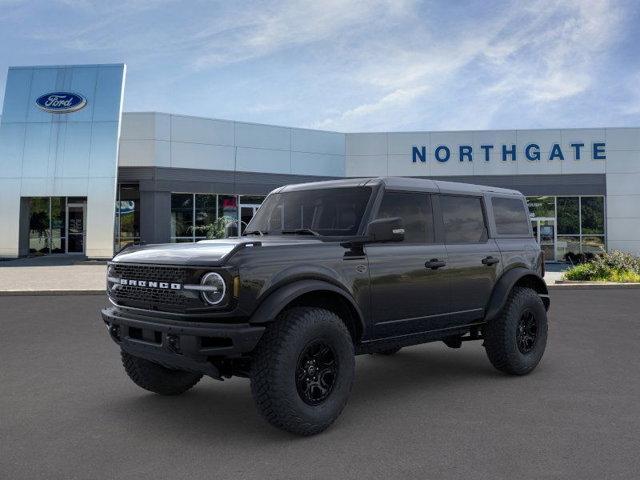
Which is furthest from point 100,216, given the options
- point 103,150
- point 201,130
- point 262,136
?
point 262,136

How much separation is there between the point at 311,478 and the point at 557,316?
855cm

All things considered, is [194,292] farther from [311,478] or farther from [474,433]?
[474,433]

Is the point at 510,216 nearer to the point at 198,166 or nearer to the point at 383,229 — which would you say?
the point at 383,229

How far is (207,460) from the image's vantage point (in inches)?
153

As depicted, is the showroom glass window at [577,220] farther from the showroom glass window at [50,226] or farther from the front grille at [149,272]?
the front grille at [149,272]

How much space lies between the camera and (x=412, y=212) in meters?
5.48

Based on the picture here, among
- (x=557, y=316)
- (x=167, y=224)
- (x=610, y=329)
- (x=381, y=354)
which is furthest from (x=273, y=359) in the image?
(x=167, y=224)

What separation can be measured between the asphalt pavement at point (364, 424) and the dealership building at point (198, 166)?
20300 mm

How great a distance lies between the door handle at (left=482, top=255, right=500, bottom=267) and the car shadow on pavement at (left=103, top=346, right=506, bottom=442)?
1.22 metres

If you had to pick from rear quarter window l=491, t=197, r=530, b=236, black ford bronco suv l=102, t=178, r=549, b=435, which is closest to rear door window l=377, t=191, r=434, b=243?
black ford bronco suv l=102, t=178, r=549, b=435

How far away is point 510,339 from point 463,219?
4.35 feet

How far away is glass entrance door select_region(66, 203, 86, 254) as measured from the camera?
96.9 ft

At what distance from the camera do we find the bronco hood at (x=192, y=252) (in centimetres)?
415

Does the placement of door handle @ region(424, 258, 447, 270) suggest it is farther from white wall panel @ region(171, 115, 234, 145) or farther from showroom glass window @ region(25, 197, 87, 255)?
showroom glass window @ region(25, 197, 87, 255)
